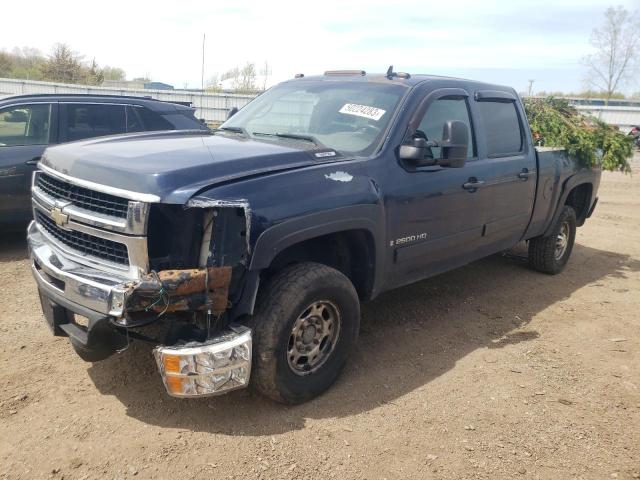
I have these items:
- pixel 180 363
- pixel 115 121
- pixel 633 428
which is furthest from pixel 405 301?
pixel 115 121

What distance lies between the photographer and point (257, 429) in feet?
10.2

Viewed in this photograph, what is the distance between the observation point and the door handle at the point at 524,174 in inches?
200

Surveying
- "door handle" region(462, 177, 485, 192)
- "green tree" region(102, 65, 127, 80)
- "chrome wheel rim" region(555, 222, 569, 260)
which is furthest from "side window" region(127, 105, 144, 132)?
"green tree" region(102, 65, 127, 80)

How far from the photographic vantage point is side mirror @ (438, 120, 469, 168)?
3.84m

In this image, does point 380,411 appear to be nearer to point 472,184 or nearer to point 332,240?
point 332,240

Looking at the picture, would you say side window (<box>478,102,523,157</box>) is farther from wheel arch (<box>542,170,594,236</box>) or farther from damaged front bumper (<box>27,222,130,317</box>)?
damaged front bumper (<box>27,222,130,317</box>)

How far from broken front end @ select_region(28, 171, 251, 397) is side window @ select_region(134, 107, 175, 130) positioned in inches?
169

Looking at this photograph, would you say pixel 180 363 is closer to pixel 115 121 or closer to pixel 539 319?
pixel 539 319

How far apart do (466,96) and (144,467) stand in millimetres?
3636

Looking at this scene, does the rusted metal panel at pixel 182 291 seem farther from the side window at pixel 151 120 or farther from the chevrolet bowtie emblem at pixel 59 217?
the side window at pixel 151 120

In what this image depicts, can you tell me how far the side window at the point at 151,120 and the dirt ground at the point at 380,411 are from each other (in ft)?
→ 9.30

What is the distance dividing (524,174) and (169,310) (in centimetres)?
369

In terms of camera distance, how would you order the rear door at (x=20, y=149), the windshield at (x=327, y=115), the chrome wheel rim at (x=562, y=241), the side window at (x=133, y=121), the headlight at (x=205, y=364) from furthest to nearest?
the side window at (x=133, y=121), the chrome wheel rim at (x=562, y=241), the rear door at (x=20, y=149), the windshield at (x=327, y=115), the headlight at (x=205, y=364)

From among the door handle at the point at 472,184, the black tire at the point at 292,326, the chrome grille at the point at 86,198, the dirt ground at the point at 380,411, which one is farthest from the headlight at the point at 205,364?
the door handle at the point at 472,184
